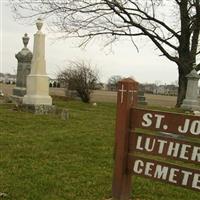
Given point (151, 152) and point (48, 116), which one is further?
point (48, 116)

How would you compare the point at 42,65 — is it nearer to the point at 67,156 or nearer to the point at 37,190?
the point at 67,156

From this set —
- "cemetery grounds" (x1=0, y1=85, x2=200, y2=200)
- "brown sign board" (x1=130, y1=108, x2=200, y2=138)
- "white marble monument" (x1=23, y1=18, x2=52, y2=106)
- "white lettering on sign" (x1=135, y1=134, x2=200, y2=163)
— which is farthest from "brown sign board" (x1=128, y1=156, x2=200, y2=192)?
"white marble monument" (x1=23, y1=18, x2=52, y2=106)

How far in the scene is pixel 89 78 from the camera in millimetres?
24953

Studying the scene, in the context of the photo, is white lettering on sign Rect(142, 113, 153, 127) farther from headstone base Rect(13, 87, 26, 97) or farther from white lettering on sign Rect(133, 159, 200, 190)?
headstone base Rect(13, 87, 26, 97)

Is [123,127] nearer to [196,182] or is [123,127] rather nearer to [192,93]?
[196,182]

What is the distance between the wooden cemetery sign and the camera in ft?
15.1

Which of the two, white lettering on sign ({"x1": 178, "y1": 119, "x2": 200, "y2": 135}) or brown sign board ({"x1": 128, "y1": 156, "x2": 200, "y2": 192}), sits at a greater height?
white lettering on sign ({"x1": 178, "y1": 119, "x2": 200, "y2": 135})

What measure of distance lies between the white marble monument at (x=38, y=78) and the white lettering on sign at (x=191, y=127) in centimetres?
1083

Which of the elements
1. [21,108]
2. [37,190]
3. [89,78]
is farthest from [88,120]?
[89,78]

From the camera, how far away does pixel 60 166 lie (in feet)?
23.7

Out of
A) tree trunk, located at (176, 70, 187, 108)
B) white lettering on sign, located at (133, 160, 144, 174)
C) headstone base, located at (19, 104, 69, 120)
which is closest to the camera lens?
white lettering on sign, located at (133, 160, 144, 174)

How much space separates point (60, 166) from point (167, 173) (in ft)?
9.14

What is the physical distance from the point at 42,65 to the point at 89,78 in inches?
→ 363

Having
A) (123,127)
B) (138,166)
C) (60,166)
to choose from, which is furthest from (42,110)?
(138,166)
